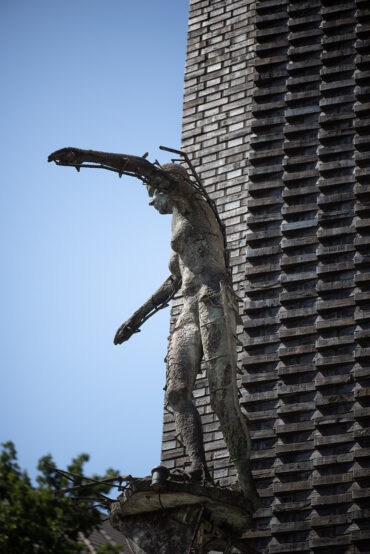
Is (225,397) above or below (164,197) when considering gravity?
below

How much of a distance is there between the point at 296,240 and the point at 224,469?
2.52m

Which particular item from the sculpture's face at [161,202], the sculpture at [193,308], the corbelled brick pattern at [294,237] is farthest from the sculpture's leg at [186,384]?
the corbelled brick pattern at [294,237]

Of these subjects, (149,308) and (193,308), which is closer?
(193,308)

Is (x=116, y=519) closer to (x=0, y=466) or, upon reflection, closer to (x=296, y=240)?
(x=0, y=466)

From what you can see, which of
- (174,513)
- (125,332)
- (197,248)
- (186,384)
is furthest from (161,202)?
(174,513)

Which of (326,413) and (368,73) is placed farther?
(368,73)

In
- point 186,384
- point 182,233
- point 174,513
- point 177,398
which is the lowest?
point 174,513

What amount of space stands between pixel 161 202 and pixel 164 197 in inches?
2.1

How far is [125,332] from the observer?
10.3 metres

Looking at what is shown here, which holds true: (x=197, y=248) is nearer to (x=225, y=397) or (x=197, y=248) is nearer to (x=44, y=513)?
(x=225, y=397)

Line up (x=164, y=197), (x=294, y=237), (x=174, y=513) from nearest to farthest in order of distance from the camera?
(x=174, y=513) < (x=164, y=197) < (x=294, y=237)

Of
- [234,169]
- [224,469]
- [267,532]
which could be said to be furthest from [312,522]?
[234,169]

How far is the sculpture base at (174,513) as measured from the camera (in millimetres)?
8602

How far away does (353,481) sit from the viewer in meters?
10.2
